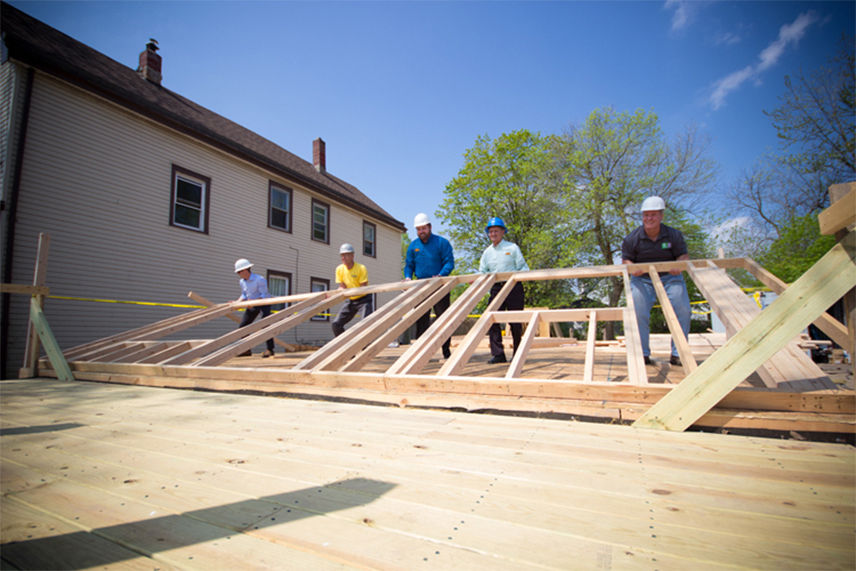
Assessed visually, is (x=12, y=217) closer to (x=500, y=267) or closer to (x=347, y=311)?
(x=347, y=311)

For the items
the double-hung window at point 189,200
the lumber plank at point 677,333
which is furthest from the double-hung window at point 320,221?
the lumber plank at point 677,333

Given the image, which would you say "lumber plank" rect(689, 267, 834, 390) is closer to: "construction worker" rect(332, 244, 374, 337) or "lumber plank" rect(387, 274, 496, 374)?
"lumber plank" rect(387, 274, 496, 374)

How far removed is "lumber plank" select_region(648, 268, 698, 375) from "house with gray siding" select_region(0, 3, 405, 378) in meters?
9.04

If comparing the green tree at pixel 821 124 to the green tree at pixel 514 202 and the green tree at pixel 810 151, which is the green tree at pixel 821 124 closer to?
the green tree at pixel 810 151

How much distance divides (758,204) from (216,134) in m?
23.0

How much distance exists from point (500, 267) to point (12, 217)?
8.02 meters

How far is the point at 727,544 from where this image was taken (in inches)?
39.6

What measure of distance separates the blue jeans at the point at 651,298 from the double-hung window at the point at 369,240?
12.1 m

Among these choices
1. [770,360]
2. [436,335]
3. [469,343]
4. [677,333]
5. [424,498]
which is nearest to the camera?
[424,498]

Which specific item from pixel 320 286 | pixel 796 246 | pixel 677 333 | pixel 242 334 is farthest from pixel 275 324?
pixel 796 246

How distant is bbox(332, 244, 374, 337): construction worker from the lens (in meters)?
5.94

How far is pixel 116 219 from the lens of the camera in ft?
25.4

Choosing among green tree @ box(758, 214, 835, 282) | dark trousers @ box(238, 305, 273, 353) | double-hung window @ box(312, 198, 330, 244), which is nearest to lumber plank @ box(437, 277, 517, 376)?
dark trousers @ box(238, 305, 273, 353)

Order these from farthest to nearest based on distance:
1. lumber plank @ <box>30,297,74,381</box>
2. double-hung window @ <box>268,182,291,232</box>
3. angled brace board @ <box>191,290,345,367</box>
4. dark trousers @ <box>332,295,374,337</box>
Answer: double-hung window @ <box>268,182,291,232</box> < dark trousers @ <box>332,295,374,337</box> < lumber plank @ <box>30,297,74,381</box> < angled brace board @ <box>191,290,345,367</box>
